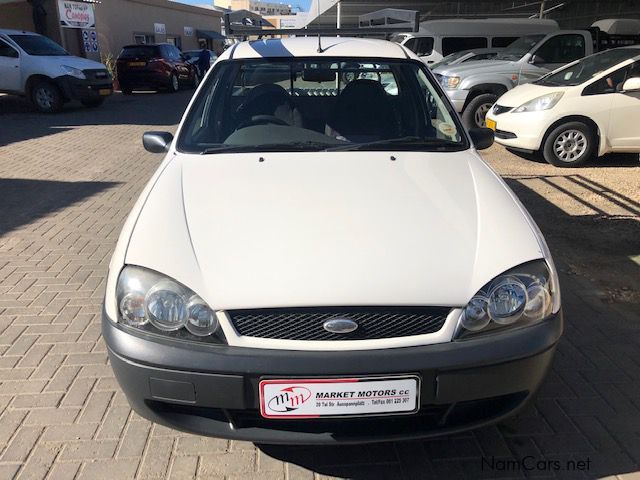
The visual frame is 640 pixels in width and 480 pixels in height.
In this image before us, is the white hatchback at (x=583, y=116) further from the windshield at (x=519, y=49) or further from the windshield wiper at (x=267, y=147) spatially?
the windshield wiper at (x=267, y=147)

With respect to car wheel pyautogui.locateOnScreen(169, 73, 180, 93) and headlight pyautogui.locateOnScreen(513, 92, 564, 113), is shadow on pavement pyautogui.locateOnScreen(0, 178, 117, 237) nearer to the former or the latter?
headlight pyautogui.locateOnScreen(513, 92, 564, 113)

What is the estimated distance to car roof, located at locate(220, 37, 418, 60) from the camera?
3562mm

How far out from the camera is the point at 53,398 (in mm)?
2721

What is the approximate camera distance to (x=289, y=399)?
1938 mm

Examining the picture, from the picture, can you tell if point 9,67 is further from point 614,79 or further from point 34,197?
point 614,79

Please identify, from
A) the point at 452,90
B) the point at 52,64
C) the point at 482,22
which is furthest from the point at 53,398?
the point at 482,22

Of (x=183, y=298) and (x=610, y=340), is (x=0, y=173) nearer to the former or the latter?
(x=183, y=298)

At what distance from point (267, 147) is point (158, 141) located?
85 centimetres

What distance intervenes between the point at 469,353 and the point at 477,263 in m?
0.35

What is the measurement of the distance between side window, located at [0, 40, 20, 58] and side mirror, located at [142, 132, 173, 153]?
12.0m

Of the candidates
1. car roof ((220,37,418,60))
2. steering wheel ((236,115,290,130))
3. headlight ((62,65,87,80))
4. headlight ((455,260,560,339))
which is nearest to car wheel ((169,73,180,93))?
headlight ((62,65,87,80))

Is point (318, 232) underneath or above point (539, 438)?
above

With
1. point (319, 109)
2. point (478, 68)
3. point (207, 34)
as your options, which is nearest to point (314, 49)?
point (319, 109)

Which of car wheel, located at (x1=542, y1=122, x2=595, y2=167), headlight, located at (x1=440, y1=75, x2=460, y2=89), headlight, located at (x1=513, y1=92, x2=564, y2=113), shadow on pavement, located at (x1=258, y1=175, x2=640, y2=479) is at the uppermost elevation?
headlight, located at (x1=440, y1=75, x2=460, y2=89)
